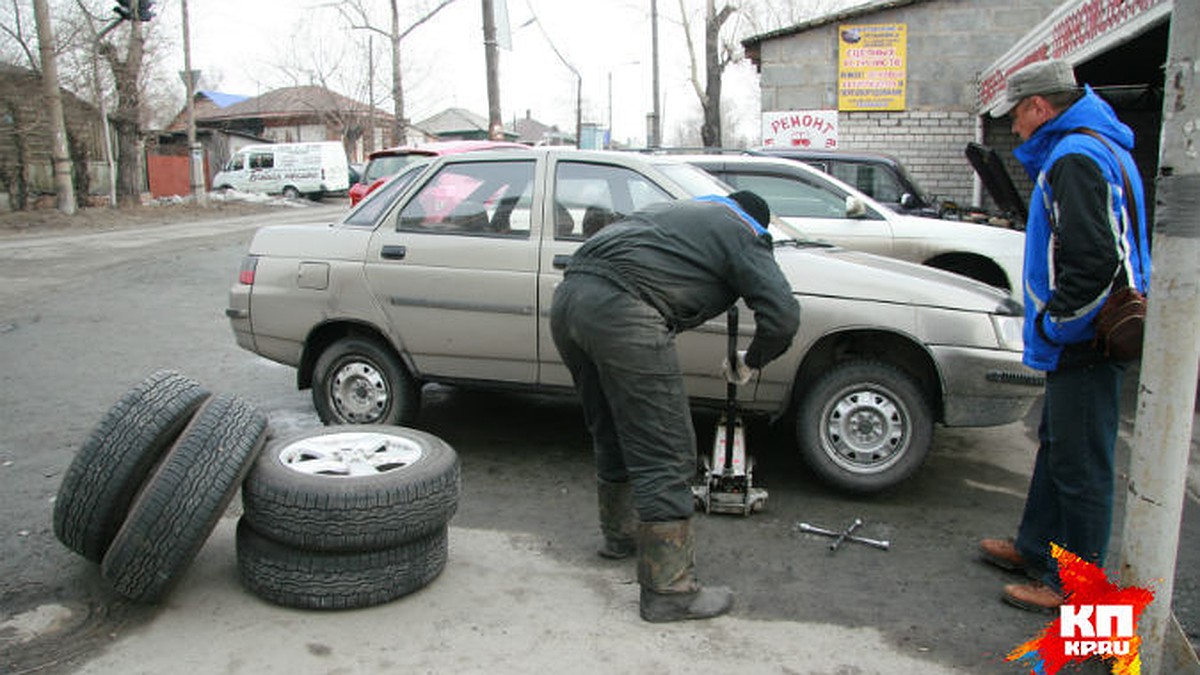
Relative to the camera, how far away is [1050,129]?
3453 mm

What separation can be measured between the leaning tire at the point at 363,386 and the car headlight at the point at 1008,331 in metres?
3.08

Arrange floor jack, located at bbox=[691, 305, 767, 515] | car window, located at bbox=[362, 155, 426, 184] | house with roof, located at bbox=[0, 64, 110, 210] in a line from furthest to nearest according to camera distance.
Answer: house with roof, located at bbox=[0, 64, 110, 210], car window, located at bbox=[362, 155, 426, 184], floor jack, located at bbox=[691, 305, 767, 515]

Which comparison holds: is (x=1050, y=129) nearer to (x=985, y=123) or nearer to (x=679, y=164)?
(x=679, y=164)

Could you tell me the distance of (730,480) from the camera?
4531 mm

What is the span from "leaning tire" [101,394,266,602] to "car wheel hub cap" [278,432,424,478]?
0.92 feet

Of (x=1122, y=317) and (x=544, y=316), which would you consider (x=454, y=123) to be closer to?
(x=544, y=316)

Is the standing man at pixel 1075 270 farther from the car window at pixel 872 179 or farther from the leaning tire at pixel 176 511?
the car window at pixel 872 179

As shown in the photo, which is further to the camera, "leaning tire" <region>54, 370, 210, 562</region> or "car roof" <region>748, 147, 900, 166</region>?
"car roof" <region>748, 147, 900, 166</region>

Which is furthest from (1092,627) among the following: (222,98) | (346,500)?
(222,98)

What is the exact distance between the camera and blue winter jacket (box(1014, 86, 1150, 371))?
10.6 ft

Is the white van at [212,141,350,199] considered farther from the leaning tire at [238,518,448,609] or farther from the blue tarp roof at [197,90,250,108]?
the leaning tire at [238,518,448,609]

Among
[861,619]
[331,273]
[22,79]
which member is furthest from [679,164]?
[22,79]

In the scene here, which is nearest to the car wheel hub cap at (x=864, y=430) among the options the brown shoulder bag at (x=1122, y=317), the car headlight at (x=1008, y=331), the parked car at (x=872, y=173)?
the car headlight at (x=1008, y=331)

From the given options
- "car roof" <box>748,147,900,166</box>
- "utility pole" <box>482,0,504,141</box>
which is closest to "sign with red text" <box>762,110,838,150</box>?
"utility pole" <box>482,0,504,141</box>
